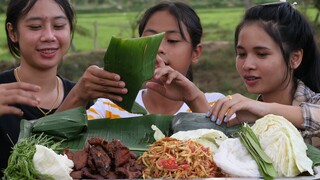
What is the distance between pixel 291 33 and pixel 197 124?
2.97 ft

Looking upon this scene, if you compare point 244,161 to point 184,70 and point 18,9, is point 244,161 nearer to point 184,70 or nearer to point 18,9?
point 184,70

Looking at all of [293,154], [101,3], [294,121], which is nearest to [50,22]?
[294,121]

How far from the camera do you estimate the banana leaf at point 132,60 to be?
2.64 m

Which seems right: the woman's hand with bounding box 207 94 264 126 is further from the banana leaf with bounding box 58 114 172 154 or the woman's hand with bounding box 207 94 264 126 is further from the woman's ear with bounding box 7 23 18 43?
the woman's ear with bounding box 7 23 18 43

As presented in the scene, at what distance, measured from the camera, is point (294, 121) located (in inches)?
106

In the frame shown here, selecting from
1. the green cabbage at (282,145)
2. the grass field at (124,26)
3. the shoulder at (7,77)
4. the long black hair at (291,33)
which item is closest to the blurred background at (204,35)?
the grass field at (124,26)

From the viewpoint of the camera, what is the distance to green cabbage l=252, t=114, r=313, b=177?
86.6 inches

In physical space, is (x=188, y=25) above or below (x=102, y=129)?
above

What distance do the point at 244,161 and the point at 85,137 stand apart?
0.84 m

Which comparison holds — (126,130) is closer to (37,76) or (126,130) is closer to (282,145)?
(282,145)

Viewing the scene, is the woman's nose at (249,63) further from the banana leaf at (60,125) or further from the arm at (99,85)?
the banana leaf at (60,125)

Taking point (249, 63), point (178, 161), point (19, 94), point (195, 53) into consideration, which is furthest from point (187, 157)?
point (195, 53)

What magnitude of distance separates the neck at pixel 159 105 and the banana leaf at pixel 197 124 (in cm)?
86

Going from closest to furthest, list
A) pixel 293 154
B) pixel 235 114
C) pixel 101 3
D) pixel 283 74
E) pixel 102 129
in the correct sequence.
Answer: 1. pixel 293 154
2. pixel 235 114
3. pixel 102 129
4. pixel 283 74
5. pixel 101 3
